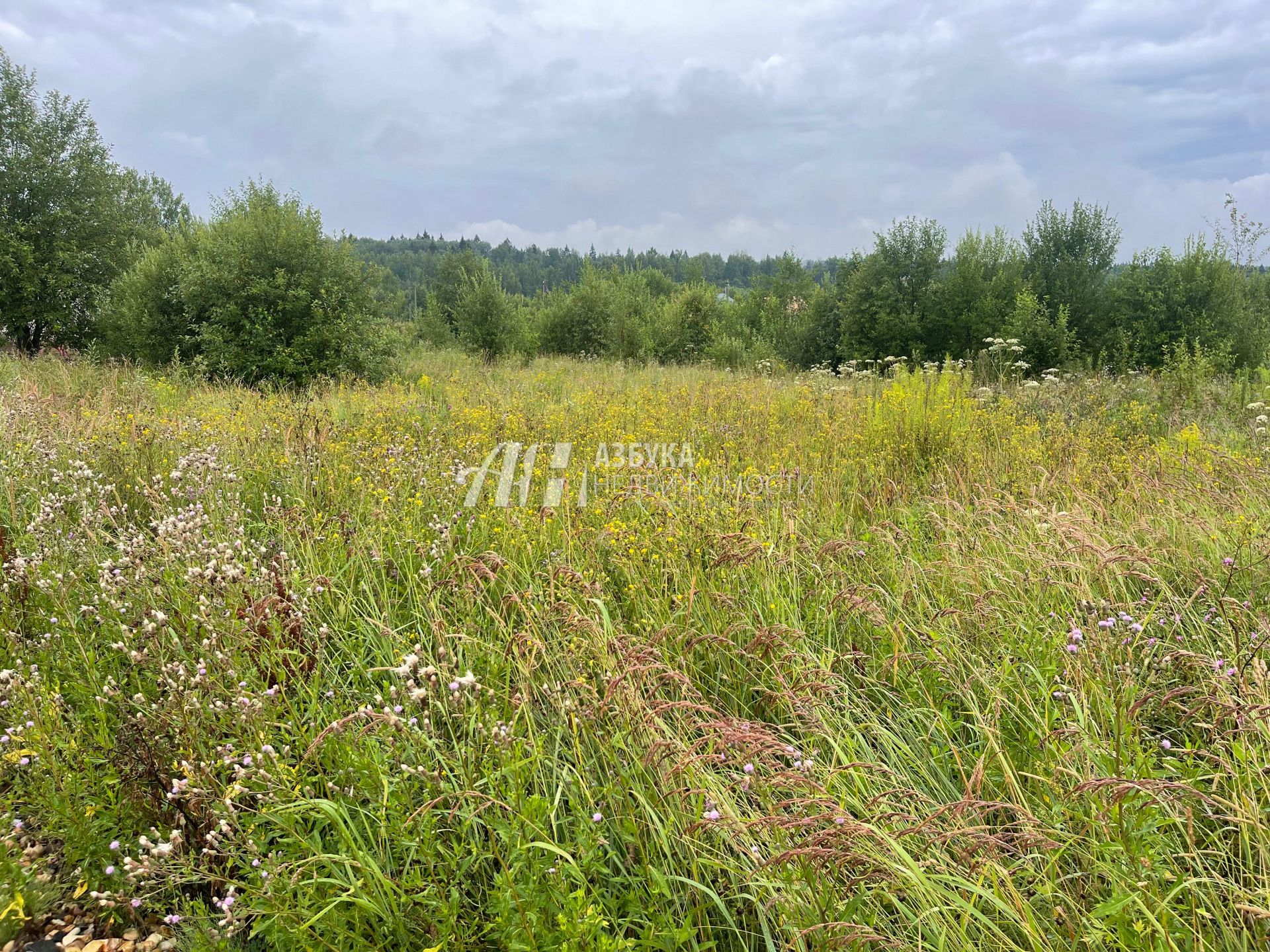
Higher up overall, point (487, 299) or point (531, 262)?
point (531, 262)

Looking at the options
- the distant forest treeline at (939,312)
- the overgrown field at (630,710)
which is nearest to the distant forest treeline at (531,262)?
the distant forest treeline at (939,312)

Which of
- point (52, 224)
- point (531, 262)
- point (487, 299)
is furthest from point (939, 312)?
point (531, 262)

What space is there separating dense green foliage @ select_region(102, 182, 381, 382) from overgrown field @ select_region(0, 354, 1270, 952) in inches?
351

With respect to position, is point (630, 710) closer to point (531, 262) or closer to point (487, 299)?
point (487, 299)

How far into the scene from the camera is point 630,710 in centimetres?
190

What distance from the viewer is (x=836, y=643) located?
289 cm

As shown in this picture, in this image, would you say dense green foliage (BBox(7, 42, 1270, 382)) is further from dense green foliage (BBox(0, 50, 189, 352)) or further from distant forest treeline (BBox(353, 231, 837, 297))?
distant forest treeline (BBox(353, 231, 837, 297))

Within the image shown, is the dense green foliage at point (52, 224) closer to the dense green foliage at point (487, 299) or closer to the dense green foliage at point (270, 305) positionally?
the dense green foliage at point (487, 299)

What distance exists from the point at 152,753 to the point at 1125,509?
5.32 meters

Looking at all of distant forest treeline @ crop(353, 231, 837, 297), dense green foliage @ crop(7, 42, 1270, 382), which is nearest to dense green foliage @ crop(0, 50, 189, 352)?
dense green foliage @ crop(7, 42, 1270, 382)

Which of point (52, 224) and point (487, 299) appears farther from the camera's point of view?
point (487, 299)

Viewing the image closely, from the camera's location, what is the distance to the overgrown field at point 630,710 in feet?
5.08

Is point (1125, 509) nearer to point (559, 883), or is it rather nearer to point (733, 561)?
point (733, 561)

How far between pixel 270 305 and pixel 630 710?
552 inches
